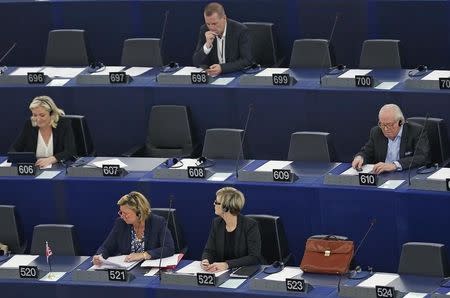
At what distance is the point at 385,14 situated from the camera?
39.7 feet

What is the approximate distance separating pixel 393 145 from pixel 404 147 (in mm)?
87

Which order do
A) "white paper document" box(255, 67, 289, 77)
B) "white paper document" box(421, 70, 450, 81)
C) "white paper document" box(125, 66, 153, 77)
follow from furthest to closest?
"white paper document" box(125, 66, 153, 77)
"white paper document" box(255, 67, 289, 77)
"white paper document" box(421, 70, 450, 81)

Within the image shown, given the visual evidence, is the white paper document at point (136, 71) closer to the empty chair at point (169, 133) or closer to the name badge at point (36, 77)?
the empty chair at point (169, 133)

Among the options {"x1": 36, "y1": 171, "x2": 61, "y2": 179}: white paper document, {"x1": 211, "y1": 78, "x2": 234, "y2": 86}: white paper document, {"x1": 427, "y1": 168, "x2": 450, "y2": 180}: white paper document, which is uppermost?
{"x1": 211, "y1": 78, "x2": 234, "y2": 86}: white paper document

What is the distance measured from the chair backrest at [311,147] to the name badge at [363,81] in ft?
1.86

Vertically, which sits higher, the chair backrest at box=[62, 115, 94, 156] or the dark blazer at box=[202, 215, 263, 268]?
the chair backrest at box=[62, 115, 94, 156]

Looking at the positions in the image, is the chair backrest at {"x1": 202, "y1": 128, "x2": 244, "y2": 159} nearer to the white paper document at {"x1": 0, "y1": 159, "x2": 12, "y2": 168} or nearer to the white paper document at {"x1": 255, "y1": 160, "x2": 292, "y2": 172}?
the white paper document at {"x1": 255, "y1": 160, "x2": 292, "y2": 172}

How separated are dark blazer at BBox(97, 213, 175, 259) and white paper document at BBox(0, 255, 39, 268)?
51cm

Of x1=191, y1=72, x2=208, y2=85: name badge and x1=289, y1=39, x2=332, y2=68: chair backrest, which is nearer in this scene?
x1=191, y1=72, x2=208, y2=85: name badge

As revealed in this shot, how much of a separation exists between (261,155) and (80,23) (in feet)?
7.16

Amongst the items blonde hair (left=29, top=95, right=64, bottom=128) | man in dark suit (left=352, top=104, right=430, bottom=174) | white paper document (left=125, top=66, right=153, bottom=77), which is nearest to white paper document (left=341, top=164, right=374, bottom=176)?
man in dark suit (left=352, top=104, right=430, bottom=174)

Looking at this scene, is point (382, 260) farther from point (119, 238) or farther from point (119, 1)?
point (119, 1)

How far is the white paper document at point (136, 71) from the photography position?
12.1m

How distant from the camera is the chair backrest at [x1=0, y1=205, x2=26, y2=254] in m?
10.8
